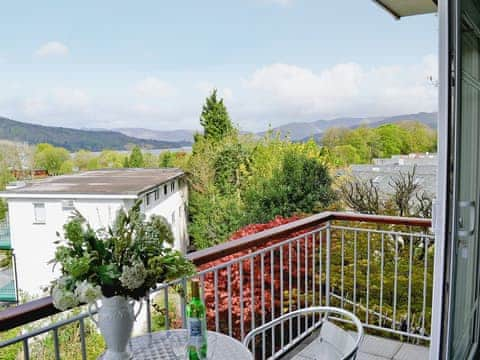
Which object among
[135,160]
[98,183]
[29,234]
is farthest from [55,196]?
[135,160]

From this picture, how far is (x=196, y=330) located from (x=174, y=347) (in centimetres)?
14

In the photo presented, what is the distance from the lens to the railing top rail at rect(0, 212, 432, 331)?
3.71 feet

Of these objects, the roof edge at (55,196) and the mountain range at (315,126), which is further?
the mountain range at (315,126)

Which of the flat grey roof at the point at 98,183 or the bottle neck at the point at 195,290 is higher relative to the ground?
the bottle neck at the point at 195,290

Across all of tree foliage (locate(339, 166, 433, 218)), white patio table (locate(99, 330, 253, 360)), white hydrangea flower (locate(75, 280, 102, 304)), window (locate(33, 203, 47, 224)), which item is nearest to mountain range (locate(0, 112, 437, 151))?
window (locate(33, 203, 47, 224))

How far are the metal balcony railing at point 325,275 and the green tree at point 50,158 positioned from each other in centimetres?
699

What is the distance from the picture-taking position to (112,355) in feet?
3.68

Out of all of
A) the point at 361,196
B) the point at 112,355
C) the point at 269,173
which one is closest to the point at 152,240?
the point at 112,355

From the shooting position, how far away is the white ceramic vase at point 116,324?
1095 millimetres

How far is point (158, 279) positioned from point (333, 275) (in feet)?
11.4

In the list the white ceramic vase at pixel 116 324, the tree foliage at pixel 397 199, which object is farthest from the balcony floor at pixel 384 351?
the tree foliage at pixel 397 199

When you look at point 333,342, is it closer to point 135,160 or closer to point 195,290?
point 195,290

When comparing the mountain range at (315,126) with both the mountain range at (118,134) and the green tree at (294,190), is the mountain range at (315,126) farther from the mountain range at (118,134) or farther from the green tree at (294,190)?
the green tree at (294,190)

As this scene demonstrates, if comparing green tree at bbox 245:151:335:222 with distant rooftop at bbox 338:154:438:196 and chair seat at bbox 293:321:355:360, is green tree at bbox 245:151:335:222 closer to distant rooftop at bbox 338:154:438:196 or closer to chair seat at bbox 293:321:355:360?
distant rooftop at bbox 338:154:438:196
